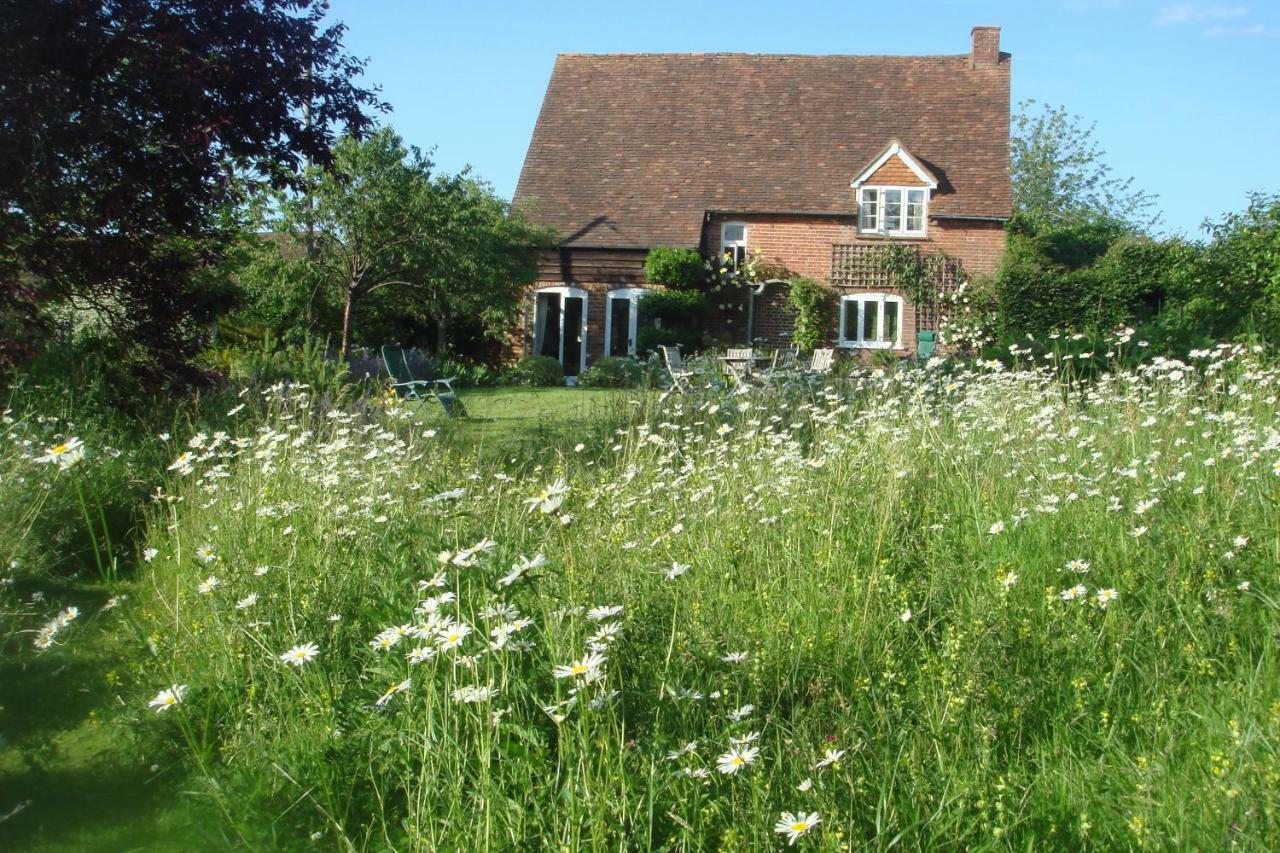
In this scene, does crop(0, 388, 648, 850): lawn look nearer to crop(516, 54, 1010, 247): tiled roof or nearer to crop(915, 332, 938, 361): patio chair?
crop(915, 332, 938, 361): patio chair

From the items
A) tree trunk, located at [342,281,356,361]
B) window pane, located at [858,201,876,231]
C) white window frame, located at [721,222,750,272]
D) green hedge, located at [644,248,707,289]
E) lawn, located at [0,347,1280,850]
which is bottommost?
lawn, located at [0,347,1280,850]

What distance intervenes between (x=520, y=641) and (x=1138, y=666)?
1.88 m

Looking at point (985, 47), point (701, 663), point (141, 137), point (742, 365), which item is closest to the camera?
point (701, 663)

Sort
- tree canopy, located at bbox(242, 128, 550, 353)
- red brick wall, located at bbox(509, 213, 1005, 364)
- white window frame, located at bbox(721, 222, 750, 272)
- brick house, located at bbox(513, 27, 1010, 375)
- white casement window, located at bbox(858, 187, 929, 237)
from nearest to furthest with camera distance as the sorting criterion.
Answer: tree canopy, located at bbox(242, 128, 550, 353), red brick wall, located at bbox(509, 213, 1005, 364), brick house, located at bbox(513, 27, 1010, 375), white casement window, located at bbox(858, 187, 929, 237), white window frame, located at bbox(721, 222, 750, 272)

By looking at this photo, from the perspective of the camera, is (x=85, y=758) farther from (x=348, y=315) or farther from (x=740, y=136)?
(x=740, y=136)

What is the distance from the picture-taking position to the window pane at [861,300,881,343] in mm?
27438

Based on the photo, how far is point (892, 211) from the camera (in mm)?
27641

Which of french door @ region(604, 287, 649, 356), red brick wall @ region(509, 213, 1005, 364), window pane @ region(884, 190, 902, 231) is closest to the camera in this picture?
french door @ region(604, 287, 649, 356)

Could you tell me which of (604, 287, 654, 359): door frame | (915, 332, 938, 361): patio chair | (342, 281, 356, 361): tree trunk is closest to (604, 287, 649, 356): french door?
(604, 287, 654, 359): door frame

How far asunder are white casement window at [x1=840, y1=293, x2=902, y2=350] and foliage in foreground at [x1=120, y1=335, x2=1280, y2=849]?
72.9 feet

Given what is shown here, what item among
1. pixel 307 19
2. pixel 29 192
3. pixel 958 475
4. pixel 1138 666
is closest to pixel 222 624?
pixel 1138 666

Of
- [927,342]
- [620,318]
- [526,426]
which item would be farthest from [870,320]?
[526,426]

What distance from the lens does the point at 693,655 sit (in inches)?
125

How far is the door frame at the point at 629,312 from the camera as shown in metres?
26.5
